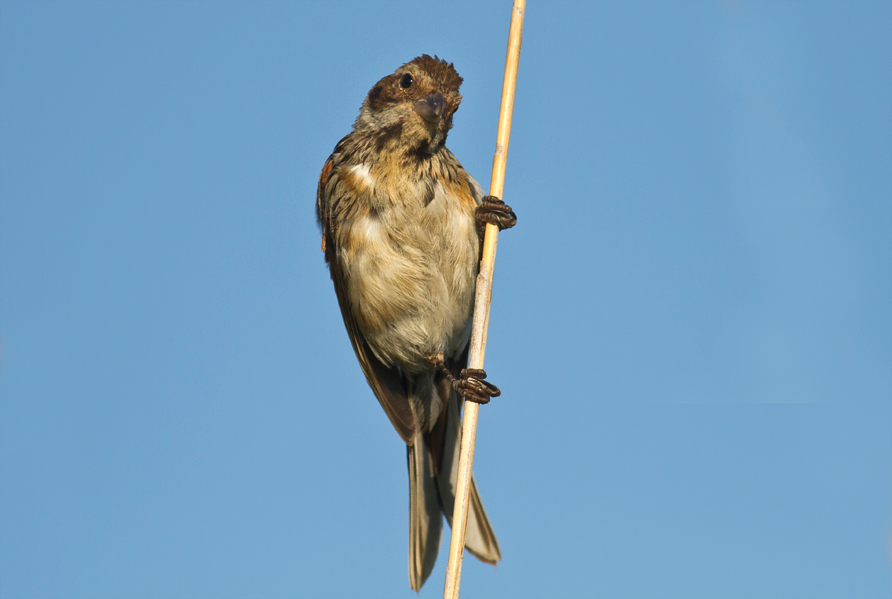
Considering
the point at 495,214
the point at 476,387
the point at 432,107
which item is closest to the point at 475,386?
the point at 476,387

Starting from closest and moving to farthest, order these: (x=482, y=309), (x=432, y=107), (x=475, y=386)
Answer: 1. (x=482, y=309)
2. (x=475, y=386)
3. (x=432, y=107)

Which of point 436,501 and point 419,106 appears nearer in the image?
point 419,106

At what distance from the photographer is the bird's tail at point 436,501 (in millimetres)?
4797

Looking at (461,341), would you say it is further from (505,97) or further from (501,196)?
(505,97)

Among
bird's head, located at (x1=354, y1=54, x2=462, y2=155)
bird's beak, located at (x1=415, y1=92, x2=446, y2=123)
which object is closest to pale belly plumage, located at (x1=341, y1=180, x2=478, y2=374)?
bird's head, located at (x1=354, y1=54, x2=462, y2=155)

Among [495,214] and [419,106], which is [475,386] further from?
[419,106]

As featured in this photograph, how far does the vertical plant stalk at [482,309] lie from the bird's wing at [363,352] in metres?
1.32

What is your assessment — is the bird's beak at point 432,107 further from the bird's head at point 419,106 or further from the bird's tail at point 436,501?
the bird's tail at point 436,501

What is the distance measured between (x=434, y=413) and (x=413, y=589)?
45.9 inches

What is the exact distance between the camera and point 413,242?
4.52 metres

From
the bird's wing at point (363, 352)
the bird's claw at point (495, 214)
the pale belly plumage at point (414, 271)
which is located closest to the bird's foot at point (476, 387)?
the pale belly plumage at point (414, 271)

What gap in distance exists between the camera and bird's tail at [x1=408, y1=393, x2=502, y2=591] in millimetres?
4797

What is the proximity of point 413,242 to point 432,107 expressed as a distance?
2.52 ft

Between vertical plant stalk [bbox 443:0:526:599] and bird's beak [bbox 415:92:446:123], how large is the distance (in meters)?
0.67
